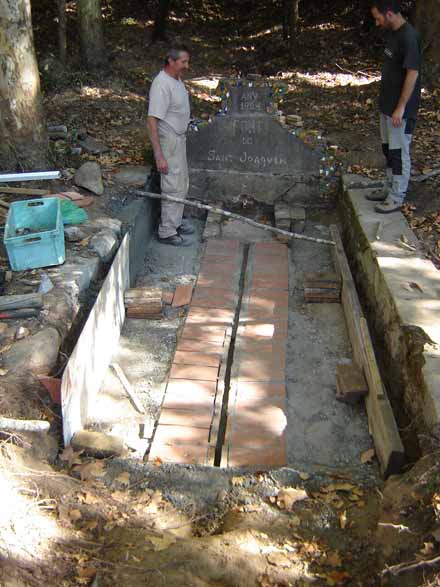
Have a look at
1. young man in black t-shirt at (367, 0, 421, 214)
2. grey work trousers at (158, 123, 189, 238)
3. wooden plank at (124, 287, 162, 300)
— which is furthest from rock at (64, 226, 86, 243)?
young man in black t-shirt at (367, 0, 421, 214)

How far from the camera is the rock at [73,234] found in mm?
5523

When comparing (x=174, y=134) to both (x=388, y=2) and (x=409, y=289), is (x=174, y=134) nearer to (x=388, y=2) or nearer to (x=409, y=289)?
(x=388, y=2)

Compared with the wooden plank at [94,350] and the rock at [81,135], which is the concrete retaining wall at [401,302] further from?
the rock at [81,135]

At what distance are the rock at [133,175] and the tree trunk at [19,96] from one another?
0.89 m

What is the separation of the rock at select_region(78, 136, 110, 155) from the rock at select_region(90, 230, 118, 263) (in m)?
2.09

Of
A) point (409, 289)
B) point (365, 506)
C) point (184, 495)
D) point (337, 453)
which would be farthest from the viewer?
point (409, 289)

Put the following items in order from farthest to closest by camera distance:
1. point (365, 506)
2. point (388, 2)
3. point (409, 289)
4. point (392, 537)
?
point (388, 2)
point (409, 289)
point (365, 506)
point (392, 537)

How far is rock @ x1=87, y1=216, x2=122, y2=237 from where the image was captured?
588 cm

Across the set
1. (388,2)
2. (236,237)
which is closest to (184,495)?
(236,237)

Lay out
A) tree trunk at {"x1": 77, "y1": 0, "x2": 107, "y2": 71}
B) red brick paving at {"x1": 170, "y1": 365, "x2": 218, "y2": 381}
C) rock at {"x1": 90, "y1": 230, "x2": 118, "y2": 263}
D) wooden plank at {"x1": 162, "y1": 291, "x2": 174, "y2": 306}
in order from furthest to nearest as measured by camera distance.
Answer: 1. tree trunk at {"x1": 77, "y1": 0, "x2": 107, "y2": 71}
2. wooden plank at {"x1": 162, "y1": 291, "x2": 174, "y2": 306}
3. rock at {"x1": 90, "y1": 230, "x2": 118, "y2": 263}
4. red brick paving at {"x1": 170, "y1": 365, "x2": 218, "y2": 381}

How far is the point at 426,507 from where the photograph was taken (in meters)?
2.93

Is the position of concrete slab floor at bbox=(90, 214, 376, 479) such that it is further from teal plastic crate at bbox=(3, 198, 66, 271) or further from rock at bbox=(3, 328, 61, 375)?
teal plastic crate at bbox=(3, 198, 66, 271)

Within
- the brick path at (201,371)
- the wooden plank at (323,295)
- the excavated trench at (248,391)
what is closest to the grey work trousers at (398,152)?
the wooden plank at (323,295)

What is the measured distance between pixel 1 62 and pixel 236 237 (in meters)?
3.15
